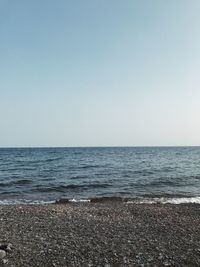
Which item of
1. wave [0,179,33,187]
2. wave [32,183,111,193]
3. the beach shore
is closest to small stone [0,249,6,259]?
the beach shore

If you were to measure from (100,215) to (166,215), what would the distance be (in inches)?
120

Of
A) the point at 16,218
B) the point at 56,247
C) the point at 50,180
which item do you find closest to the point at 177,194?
the point at 50,180

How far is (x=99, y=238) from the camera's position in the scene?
11.5 metres

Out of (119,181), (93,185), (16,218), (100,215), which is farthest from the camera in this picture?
(119,181)

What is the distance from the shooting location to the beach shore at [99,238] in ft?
31.4

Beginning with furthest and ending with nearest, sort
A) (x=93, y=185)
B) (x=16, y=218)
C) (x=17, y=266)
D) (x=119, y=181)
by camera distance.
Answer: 1. (x=119, y=181)
2. (x=93, y=185)
3. (x=16, y=218)
4. (x=17, y=266)

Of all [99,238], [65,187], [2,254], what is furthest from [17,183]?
[2,254]

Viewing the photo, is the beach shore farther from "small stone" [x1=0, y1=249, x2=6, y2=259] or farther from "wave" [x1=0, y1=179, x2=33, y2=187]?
"wave" [x1=0, y1=179, x2=33, y2=187]

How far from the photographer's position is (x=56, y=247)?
1038 centimetres

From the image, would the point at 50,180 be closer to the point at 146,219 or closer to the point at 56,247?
the point at 146,219

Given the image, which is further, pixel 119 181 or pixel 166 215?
pixel 119 181

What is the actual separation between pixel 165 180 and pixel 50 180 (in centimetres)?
1164

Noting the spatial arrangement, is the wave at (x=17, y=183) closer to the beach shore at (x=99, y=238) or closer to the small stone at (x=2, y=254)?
the beach shore at (x=99, y=238)

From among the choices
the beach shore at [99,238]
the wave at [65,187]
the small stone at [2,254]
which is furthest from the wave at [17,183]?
the small stone at [2,254]
